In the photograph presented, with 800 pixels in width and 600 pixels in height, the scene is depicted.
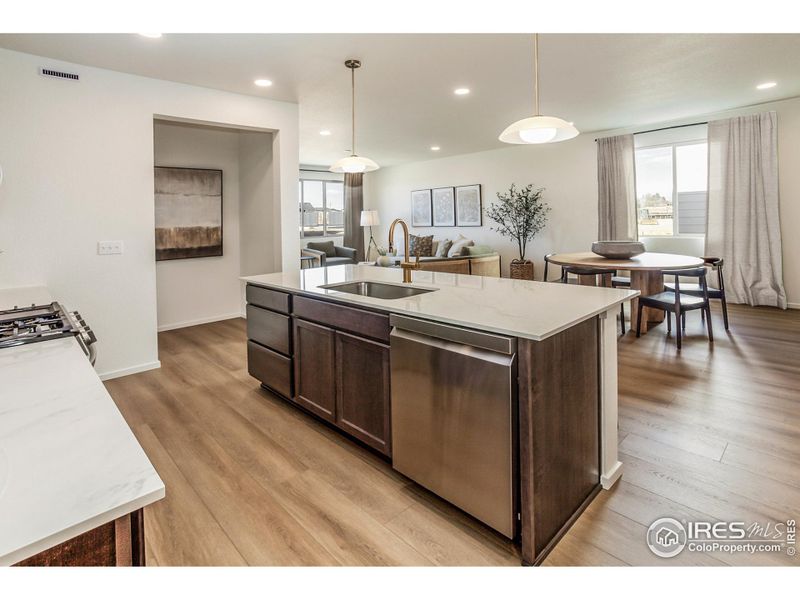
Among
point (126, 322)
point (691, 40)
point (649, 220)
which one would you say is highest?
point (691, 40)

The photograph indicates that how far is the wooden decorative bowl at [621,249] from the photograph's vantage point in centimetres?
461

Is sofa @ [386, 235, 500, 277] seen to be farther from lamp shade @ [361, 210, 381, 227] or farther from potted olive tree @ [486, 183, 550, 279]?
lamp shade @ [361, 210, 381, 227]

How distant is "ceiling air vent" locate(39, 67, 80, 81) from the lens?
10.6 feet

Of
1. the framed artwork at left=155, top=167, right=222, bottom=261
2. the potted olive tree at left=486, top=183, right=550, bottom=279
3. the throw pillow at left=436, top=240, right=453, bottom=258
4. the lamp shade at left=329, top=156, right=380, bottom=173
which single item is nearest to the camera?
the lamp shade at left=329, top=156, right=380, bottom=173

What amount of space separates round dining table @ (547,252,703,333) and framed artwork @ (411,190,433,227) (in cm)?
473

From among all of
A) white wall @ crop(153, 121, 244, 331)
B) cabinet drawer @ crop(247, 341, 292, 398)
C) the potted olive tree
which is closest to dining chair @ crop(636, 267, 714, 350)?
the potted olive tree

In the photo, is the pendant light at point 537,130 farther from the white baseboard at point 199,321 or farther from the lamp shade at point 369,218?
the lamp shade at point 369,218

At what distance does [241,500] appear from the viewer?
1951 millimetres

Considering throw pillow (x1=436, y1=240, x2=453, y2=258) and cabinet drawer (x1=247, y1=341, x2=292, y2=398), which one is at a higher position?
throw pillow (x1=436, y1=240, x2=453, y2=258)
